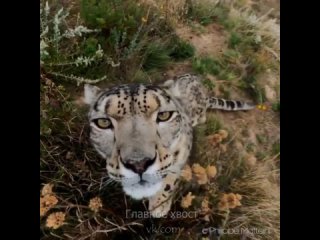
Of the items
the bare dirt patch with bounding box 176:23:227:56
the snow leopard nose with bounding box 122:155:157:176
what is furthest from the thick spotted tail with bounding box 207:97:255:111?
the snow leopard nose with bounding box 122:155:157:176

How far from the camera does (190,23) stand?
175 inches

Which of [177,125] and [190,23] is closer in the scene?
[177,125]

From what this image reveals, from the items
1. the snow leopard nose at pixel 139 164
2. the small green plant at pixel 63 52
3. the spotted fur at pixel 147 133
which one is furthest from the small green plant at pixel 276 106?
the small green plant at pixel 63 52

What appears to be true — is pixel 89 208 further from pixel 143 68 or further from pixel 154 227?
pixel 143 68

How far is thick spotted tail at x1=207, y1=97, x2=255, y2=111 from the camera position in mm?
4391

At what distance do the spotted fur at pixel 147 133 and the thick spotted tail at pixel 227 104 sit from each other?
0.20 feet

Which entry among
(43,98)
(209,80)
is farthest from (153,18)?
(43,98)

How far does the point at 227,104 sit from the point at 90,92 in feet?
2.80

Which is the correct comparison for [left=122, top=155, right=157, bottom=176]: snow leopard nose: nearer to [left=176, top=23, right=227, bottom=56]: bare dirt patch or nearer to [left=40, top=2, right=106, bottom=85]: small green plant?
[left=40, top=2, right=106, bottom=85]: small green plant

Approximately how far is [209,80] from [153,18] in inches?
20.3

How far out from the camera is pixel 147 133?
4051 mm
